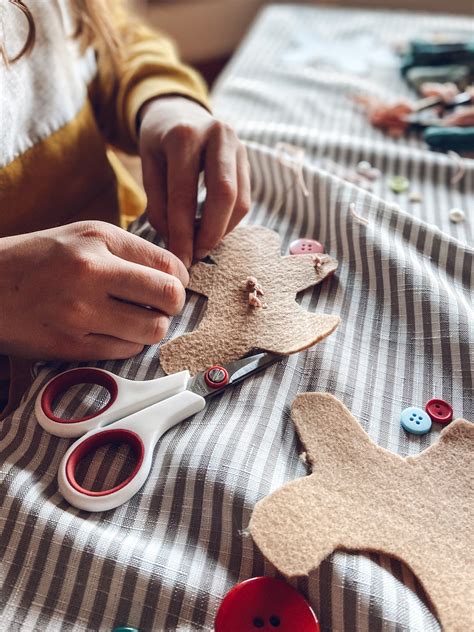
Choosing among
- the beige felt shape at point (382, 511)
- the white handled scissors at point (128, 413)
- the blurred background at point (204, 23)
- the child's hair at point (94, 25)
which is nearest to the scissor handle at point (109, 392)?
the white handled scissors at point (128, 413)

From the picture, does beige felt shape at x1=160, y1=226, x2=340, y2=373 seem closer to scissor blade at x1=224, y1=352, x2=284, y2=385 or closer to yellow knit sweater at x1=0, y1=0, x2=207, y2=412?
scissor blade at x1=224, y1=352, x2=284, y2=385

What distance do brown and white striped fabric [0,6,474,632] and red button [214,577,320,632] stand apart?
0.01 meters

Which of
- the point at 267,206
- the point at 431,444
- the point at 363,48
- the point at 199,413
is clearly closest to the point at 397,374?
the point at 431,444

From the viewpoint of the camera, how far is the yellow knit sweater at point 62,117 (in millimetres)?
596

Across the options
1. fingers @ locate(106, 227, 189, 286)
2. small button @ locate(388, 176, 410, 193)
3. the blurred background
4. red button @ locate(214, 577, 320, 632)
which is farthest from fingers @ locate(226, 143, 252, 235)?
the blurred background

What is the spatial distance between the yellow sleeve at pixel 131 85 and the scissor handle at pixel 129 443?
0.43 metres

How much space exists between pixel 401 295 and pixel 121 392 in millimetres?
279

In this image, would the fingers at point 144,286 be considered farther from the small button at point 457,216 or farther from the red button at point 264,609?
the small button at point 457,216

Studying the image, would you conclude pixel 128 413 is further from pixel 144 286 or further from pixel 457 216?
pixel 457 216

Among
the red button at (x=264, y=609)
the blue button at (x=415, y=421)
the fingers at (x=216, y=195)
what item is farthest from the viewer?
the fingers at (x=216, y=195)

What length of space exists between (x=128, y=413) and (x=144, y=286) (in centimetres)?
10

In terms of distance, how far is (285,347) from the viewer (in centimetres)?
50

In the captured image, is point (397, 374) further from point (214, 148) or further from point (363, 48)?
point (363, 48)

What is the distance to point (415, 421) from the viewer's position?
0.46m
